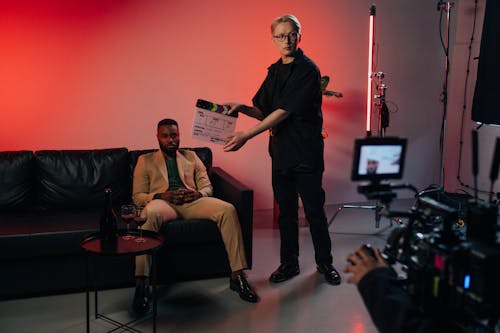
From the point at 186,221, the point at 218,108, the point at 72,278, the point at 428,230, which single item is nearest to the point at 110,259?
the point at 72,278

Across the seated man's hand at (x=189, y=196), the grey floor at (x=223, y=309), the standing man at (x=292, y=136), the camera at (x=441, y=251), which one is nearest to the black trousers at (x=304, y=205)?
the standing man at (x=292, y=136)

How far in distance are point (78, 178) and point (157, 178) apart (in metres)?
0.56

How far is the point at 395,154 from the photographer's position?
5.38 ft

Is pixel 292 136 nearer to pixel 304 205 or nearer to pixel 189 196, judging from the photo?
pixel 304 205

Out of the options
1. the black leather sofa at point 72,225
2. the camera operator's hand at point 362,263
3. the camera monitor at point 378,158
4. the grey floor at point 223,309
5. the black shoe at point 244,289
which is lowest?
the grey floor at point 223,309

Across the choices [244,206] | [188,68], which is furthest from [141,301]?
[188,68]

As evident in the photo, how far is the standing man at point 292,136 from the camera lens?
322 centimetres

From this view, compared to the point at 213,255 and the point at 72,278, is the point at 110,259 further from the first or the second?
the point at 213,255

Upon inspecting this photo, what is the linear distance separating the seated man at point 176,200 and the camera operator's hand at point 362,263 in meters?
1.65

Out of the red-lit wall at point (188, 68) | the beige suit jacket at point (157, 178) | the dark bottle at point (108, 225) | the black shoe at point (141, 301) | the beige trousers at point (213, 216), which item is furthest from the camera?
the red-lit wall at point (188, 68)

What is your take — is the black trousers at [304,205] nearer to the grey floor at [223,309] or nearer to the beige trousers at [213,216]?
the grey floor at [223,309]

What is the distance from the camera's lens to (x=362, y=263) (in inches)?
62.1

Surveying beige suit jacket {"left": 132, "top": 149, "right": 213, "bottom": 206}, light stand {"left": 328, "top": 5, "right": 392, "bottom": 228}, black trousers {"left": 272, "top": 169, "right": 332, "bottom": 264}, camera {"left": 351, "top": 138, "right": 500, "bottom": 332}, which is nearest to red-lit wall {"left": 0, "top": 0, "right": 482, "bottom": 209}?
light stand {"left": 328, "top": 5, "right": 392, "bottom": 228}

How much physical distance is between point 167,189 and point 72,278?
2.57 feet
